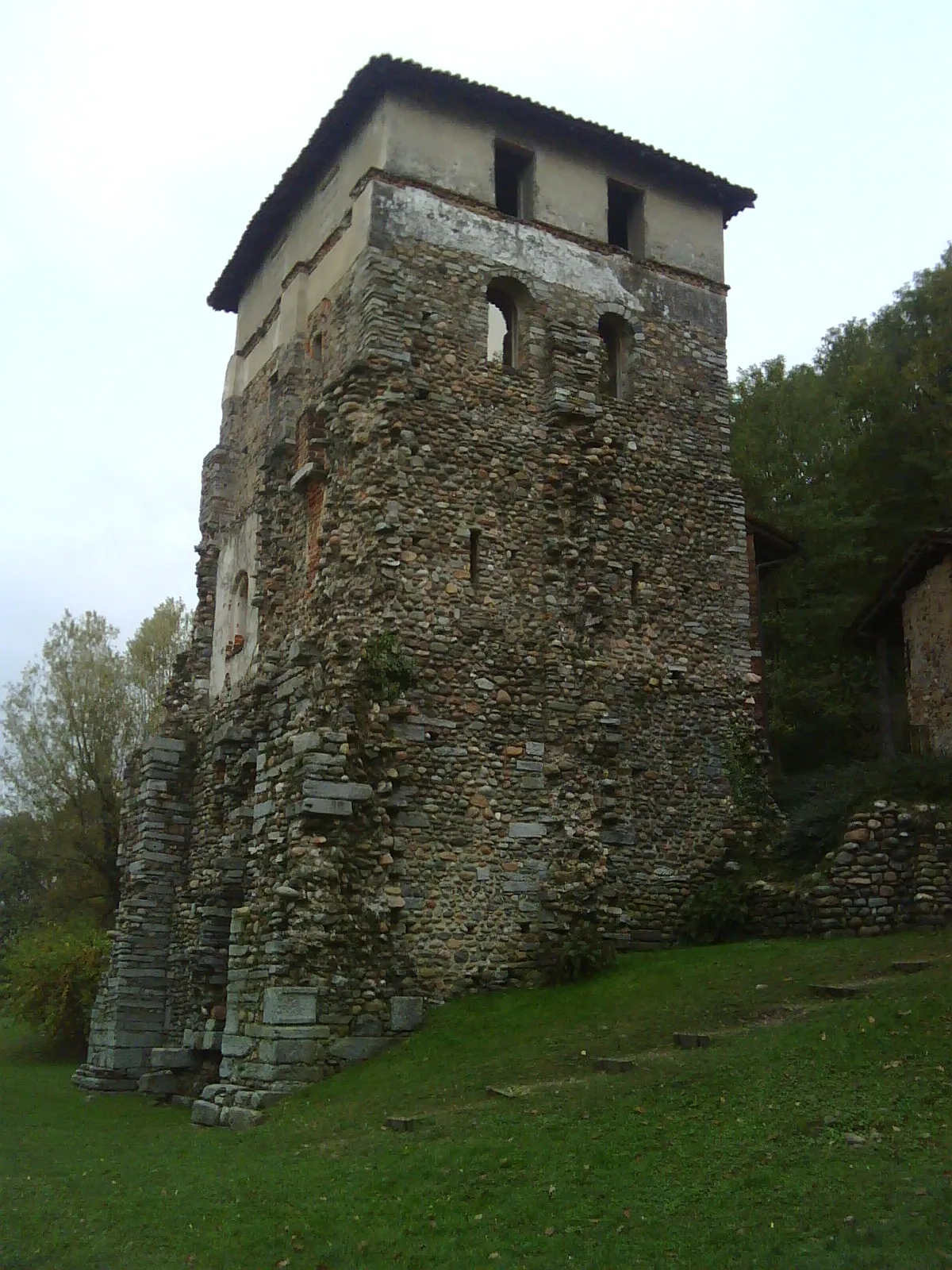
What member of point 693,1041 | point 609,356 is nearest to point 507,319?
point 609,356

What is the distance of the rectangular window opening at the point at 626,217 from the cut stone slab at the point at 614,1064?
15546 millimetres

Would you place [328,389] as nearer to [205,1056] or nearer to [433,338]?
[433,338]

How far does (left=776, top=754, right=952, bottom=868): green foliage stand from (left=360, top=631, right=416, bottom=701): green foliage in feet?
22.0

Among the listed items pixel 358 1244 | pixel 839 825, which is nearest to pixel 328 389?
pixel 839 825

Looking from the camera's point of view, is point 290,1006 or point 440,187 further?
point 440,187

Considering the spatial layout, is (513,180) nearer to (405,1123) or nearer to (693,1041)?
(693,1041)

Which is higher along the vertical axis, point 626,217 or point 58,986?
point 626,217

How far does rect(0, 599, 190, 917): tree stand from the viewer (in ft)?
112

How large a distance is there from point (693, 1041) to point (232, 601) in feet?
47.2

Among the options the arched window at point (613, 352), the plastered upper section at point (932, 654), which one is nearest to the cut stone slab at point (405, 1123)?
the arched window at point (613, 352)

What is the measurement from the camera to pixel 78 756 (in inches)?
1367

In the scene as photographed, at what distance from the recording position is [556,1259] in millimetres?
7820

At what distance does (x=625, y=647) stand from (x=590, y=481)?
2.85 m

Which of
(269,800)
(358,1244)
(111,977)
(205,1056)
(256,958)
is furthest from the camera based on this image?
(111,977)
